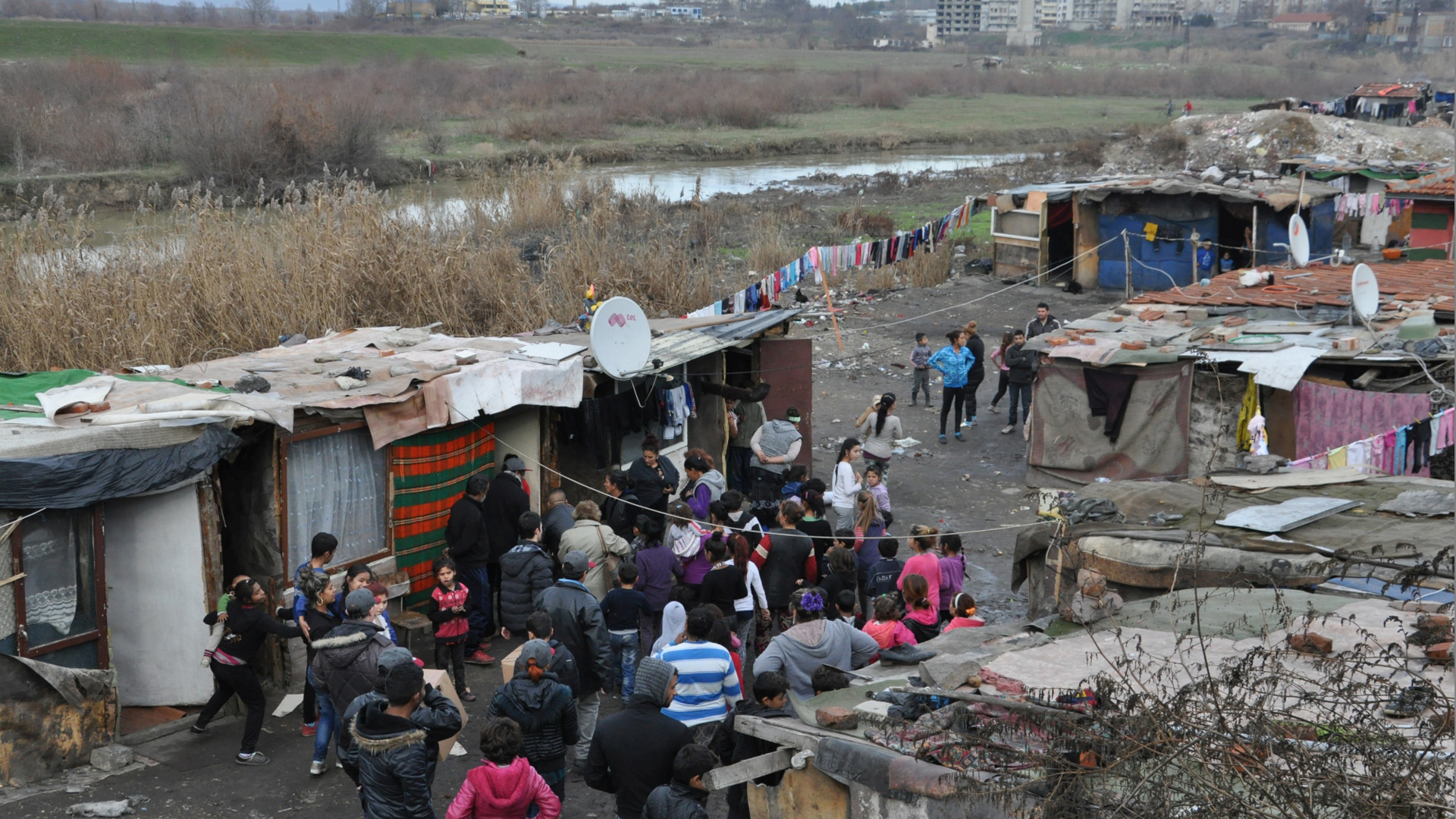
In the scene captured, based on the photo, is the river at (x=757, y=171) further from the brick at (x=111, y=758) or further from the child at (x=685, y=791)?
the child at (x=685, y=791)

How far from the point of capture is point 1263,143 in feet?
140

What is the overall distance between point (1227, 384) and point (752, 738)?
8.45m

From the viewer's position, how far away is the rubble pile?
132ft

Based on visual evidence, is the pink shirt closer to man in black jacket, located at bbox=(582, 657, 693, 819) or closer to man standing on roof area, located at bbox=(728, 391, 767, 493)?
man in black jacket, located at bbox=(582, 657, 693, 819)

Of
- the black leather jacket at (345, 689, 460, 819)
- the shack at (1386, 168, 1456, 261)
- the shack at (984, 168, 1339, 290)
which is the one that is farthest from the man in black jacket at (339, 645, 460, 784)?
the shack at (1386, 168, 1456, 261)

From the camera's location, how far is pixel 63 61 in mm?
49344

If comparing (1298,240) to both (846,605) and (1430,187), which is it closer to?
(1430,187)

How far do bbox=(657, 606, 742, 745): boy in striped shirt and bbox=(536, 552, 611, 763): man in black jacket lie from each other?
875mm

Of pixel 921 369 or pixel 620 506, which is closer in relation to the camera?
pixel 620 506

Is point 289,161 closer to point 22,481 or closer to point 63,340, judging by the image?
point 63,340

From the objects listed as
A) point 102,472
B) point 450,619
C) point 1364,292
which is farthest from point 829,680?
point 1364,292

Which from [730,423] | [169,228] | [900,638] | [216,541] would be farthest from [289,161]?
[900,638]

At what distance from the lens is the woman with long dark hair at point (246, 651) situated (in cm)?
651

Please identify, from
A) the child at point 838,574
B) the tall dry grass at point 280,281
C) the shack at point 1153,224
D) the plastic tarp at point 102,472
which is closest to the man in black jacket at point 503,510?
the plastic tarp at point 102,472
